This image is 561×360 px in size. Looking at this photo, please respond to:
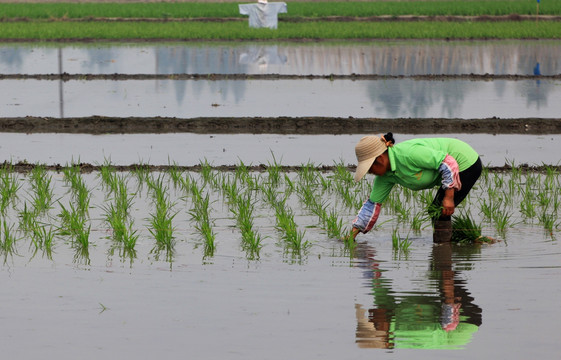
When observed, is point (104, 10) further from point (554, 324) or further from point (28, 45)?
point (554, 324)

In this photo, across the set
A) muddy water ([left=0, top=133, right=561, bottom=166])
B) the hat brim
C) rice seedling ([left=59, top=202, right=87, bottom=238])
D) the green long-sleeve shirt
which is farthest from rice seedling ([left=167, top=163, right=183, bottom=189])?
the hat brim

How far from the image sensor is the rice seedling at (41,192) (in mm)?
7202

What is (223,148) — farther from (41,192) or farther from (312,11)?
(312,11)

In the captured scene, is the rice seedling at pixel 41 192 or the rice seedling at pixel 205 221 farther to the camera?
the rice seedling at pixel 41 192

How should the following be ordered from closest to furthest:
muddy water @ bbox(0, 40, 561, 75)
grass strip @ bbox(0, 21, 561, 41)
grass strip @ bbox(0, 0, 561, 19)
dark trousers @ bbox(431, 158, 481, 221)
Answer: dark trousers @ bbox(431, 158, 481, 221) < muddy water @ bbox(0, 40, 561, 75) < grass strip @ bbox(0, 21, 561, 41) < grass strip @ bbox(0, 0, 561, 19)

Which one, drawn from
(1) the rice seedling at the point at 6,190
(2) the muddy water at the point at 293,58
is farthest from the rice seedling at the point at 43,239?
(2) the muddy water at the point at 293,58

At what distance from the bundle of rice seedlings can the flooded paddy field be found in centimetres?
8

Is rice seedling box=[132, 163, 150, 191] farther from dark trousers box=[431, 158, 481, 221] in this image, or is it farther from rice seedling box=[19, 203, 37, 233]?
dark trousers box=[431, 158, 481, 221]

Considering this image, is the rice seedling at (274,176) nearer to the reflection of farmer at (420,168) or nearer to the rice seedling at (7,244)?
the reflection of farmer at (420,168)

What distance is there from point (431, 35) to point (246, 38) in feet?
14.3

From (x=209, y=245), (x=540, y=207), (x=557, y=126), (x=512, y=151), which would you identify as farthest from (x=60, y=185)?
(x=557, y=126)

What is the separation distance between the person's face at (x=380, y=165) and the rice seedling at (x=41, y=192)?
100.0 inches

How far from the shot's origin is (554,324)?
438 centimetres

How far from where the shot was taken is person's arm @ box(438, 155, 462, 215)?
18.5 ft
